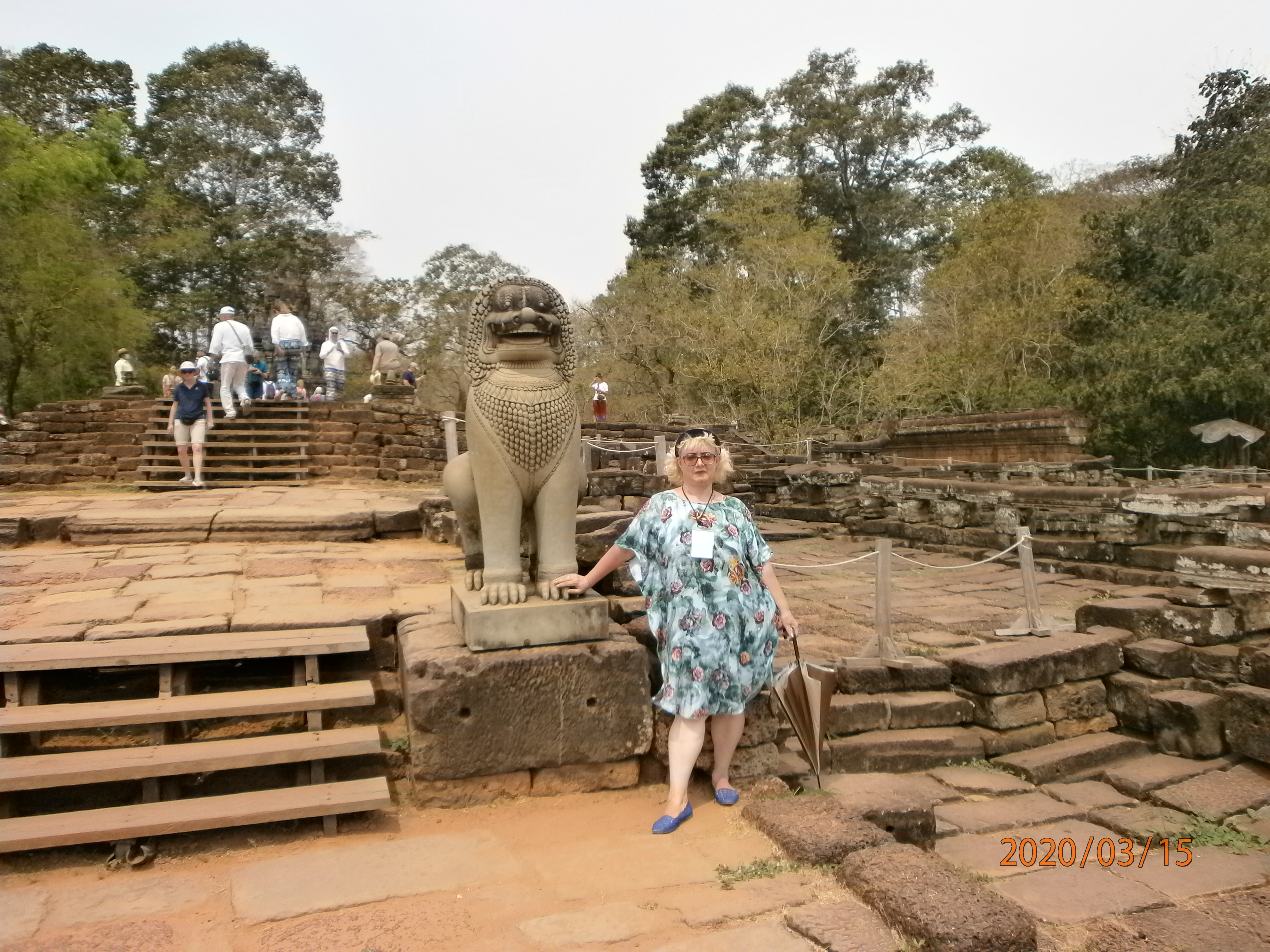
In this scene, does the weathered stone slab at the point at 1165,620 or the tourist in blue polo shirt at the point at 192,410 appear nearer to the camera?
the weathered stone slab at the point at 1165,620

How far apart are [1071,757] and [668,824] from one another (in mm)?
2444

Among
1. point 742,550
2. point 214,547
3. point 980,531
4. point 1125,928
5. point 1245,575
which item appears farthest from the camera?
point 980,531

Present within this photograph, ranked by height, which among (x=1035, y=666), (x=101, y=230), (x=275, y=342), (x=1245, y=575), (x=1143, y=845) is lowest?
(x=1143, y=845)

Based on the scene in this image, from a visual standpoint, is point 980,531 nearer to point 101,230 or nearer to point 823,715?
point 823,715

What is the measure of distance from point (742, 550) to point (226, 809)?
1.92 meters

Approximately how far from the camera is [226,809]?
8.91ft

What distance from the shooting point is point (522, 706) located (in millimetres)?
3078

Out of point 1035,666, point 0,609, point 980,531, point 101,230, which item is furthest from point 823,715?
point 101,230

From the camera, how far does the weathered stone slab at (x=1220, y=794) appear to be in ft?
12.0

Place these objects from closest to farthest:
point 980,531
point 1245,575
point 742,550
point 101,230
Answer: point 742,550, point 1245,575, point 980,531, point 101,230

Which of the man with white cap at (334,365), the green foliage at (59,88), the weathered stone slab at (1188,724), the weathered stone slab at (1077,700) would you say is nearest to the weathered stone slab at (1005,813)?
the weathered stone slab at (1077,700)

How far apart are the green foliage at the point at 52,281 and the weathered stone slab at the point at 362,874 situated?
18589 millimetres

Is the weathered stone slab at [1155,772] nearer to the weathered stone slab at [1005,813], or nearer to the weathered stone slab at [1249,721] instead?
the weathered stone slab at [1249,721]

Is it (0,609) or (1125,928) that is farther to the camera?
(0,609)
